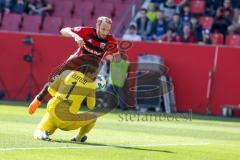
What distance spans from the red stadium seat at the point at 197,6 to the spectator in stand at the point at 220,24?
127 centimetres

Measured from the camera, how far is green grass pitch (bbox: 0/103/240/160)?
493 inches

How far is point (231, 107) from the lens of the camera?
88.2 feet

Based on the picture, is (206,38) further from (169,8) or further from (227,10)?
(169,8)

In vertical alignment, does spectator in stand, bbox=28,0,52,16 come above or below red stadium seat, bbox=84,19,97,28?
above

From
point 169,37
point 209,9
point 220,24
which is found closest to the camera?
point 169,37

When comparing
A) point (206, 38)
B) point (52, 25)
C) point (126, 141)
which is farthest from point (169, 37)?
point (126, 141)

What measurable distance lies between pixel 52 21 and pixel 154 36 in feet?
15.2

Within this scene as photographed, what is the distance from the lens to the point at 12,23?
32.4 m

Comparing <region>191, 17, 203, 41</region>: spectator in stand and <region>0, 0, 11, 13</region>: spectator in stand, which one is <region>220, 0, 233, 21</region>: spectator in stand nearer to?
<region>191, 17, 203, 41</region>: spectator in stand

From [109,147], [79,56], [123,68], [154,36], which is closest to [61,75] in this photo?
[79,56]

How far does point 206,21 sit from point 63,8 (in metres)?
6.22

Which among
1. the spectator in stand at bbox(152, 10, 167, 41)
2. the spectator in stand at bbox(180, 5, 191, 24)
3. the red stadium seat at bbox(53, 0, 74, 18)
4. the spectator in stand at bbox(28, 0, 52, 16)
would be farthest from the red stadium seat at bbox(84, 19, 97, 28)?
the spectator in stand at bbox(180, 5, 191, 24)

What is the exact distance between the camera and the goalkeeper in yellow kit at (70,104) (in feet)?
47.7

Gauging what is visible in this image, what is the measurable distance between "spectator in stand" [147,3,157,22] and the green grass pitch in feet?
26.5
